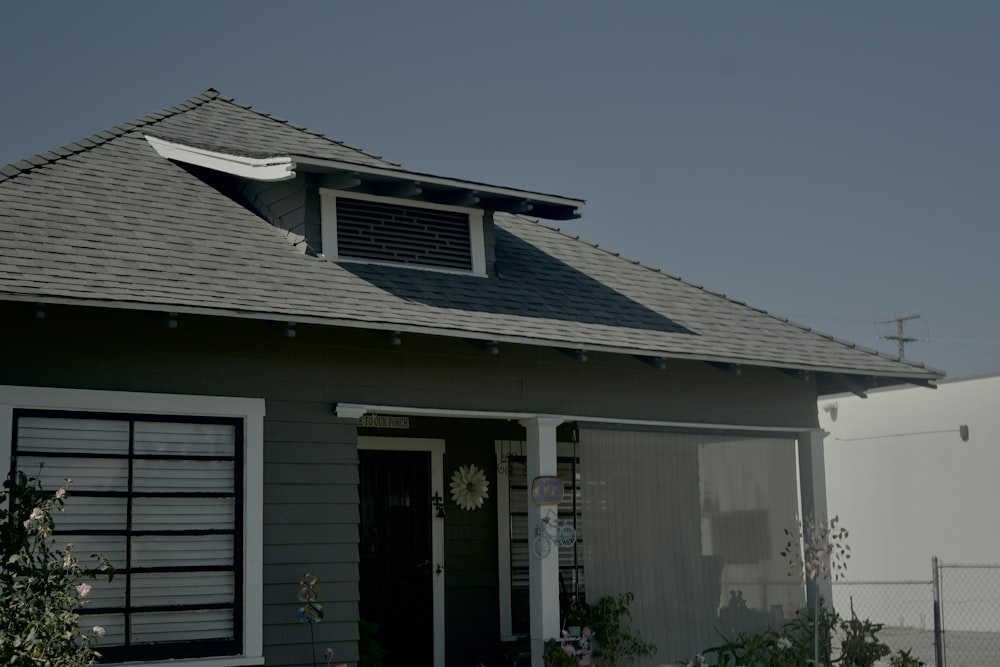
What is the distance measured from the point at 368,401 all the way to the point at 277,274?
3.86 ft

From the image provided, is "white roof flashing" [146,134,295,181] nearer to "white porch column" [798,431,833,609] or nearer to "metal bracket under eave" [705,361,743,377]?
"metal bracket under eave" [705,361,743,377]

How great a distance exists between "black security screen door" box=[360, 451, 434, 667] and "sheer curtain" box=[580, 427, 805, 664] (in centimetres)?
204

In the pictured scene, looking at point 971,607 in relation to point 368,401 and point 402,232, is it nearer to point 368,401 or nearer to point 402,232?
point 402,232

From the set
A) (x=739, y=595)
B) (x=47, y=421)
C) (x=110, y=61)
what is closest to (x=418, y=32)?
(x=110, y=61)

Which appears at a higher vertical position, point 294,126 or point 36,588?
point 294,126

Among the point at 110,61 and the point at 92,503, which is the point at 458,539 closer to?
the point at 92,503

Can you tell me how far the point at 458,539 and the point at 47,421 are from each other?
194 inches

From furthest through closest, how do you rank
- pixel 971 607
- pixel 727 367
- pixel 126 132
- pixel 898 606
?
pixel 898 606 < pixel 971 607 < pixel 126 132 < pixel 727 367

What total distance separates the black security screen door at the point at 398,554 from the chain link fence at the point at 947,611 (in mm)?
7168

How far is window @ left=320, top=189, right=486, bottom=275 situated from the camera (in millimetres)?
10453

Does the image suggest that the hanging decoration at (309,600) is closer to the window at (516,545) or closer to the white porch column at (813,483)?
the window at (516,545)

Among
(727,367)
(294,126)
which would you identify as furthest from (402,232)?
(727,367)

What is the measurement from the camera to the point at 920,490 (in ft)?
65.2

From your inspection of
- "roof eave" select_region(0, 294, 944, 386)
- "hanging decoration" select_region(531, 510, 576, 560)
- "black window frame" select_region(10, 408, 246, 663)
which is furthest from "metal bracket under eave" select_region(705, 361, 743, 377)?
"black window frame" select_region(10, 408, 246, 663)
